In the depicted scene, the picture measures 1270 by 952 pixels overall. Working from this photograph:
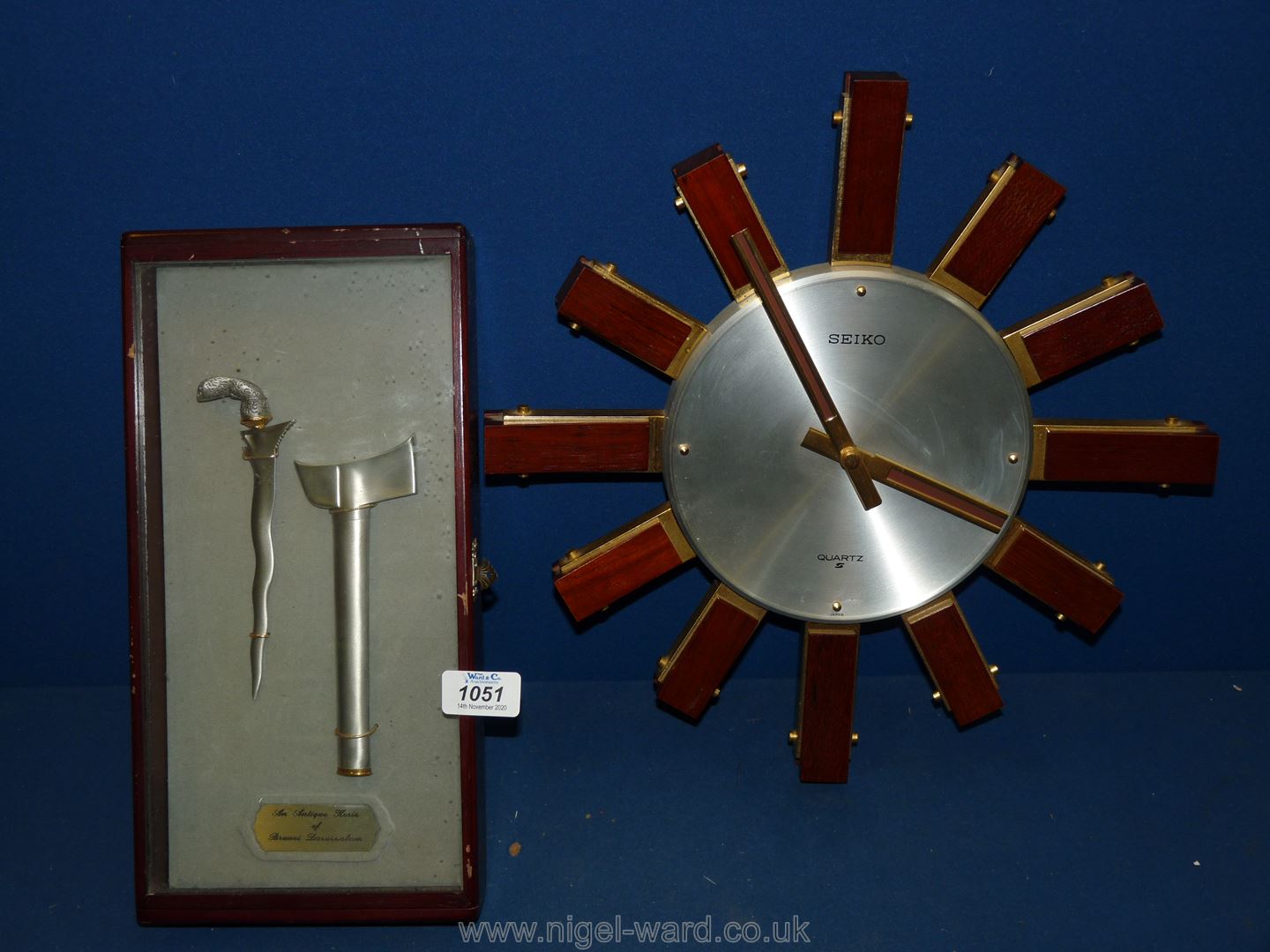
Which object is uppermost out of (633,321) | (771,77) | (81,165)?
(771,77)

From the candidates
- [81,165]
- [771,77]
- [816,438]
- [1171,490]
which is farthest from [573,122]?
[1171,490]

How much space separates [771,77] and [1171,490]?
0.80 meters

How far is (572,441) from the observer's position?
52.2 inches

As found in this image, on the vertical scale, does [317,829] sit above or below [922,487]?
below

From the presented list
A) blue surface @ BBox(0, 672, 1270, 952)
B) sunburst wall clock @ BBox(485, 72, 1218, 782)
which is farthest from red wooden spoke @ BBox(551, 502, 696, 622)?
blue surface @ BBox(0, 672, 1270, 952)

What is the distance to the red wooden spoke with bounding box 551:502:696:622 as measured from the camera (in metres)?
1.35

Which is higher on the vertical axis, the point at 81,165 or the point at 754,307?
the point at 81,165

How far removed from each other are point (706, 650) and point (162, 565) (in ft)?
2.17

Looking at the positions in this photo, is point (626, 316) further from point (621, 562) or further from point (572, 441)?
point (621, 562)

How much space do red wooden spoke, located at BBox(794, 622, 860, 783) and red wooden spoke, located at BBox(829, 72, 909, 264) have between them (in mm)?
462

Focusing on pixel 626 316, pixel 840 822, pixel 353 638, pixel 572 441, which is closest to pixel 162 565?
pixel 353 638

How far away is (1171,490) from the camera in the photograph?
1550 mm

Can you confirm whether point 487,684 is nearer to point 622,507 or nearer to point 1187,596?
point 622,507

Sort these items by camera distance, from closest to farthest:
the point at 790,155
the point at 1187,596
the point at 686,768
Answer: the point at 790,155, the point at 686,768, the point at 1187,596
